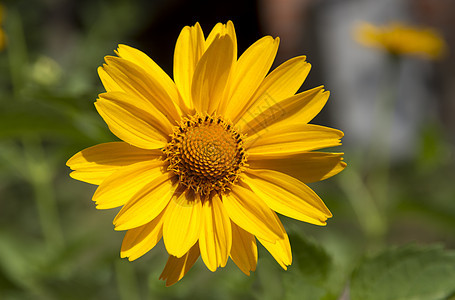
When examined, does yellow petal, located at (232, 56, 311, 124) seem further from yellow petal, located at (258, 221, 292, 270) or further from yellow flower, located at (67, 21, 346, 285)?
yellow petal, located at (258, 221, 292, 270)

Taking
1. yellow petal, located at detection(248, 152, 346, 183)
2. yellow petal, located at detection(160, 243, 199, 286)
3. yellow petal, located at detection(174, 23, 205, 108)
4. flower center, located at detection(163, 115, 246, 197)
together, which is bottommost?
yellow petal, located at detection(160, 243, 199, 286)

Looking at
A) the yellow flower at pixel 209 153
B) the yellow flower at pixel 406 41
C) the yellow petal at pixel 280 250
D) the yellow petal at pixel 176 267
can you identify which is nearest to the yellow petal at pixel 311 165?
the yellow flower at pixel 209 153

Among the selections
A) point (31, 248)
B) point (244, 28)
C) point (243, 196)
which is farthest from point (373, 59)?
point (243, 196)

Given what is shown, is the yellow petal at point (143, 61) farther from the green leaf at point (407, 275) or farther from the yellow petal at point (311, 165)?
the green leaf at point (407, 275)

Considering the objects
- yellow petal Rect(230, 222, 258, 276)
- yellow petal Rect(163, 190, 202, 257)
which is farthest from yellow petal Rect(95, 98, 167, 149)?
yellow petal Rect(230, 222, 258, 276)

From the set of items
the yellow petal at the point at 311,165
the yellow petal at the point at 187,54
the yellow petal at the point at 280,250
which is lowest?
the yellow petal at the point at 280,250
